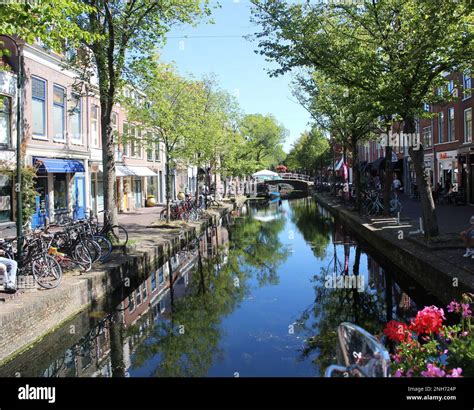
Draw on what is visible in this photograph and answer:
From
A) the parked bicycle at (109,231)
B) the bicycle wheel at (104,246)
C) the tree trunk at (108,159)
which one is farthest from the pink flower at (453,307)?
the tree trunk at (108,159)

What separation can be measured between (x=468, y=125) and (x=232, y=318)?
2512cm

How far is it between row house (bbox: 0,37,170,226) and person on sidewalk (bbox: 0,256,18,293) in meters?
7.38

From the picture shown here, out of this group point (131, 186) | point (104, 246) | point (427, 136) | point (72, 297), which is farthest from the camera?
point (427, 136)

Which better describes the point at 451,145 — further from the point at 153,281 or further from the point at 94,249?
the point at 94,249

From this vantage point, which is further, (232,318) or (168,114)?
(168,114)

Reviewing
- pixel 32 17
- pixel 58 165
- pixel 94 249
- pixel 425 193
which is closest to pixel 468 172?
pixel 425 193

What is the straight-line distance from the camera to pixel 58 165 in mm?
20531

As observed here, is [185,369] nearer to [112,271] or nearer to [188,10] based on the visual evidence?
[112,271]

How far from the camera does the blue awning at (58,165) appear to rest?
19.3m

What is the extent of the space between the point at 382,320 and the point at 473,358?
5.61 m

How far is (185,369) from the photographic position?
22.6 ft

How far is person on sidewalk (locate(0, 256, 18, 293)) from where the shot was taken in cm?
811

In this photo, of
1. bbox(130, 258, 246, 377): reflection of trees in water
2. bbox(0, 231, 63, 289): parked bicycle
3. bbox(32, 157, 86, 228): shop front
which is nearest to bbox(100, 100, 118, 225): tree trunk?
bbox(130, 258, 246, 377): reflection of trees in water
